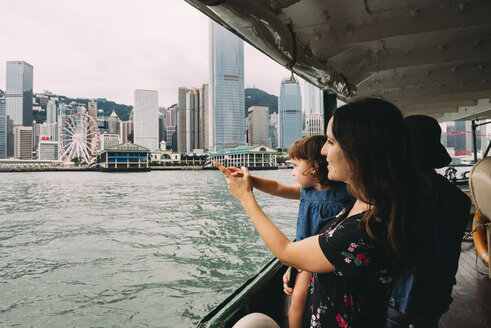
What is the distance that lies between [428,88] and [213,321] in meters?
4.28

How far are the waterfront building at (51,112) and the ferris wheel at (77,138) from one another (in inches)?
3001

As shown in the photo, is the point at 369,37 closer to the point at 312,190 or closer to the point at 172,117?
the point at 312,190

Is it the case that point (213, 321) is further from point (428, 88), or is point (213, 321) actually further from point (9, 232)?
point (9, 232)

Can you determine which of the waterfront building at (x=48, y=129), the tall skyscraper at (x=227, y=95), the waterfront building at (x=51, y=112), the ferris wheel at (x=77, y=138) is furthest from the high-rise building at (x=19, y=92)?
the tall skyscraper at (x=227, y=95)

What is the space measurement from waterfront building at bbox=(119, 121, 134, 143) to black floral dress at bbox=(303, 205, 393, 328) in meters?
120

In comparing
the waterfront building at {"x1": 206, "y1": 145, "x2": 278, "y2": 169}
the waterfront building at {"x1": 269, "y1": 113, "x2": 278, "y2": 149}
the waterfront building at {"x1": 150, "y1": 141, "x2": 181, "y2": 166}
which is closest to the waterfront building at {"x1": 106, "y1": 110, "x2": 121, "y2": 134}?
the waterfront building at {"x1": 150, "y1": 141, "x2": 181, "y2": 166}

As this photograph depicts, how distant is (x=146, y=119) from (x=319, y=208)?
109m

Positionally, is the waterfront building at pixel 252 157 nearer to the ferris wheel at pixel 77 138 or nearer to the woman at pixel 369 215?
the ferris wheel at pixel 77 138

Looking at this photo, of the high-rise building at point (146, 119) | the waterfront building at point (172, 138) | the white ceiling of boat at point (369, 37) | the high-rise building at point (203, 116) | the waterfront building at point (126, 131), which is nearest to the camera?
the white ceiling of boat at point (369, 37)

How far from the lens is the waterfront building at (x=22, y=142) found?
85.5 m

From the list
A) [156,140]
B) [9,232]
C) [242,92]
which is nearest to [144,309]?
[9,232]

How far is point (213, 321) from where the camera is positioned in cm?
131

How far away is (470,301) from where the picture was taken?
209cm

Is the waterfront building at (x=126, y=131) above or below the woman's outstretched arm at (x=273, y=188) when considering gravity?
above
